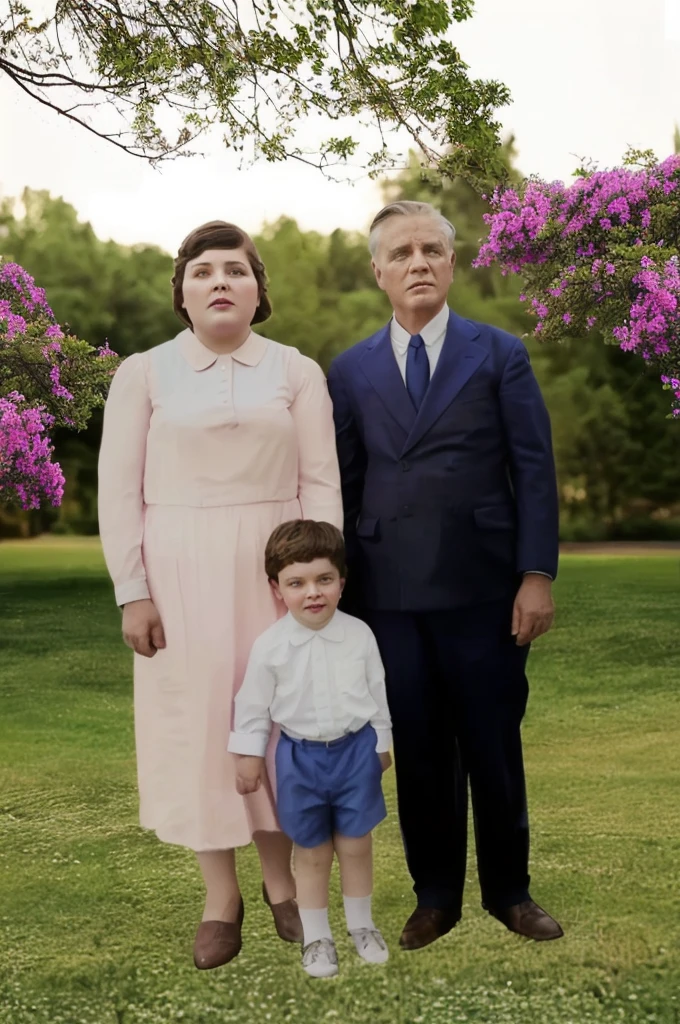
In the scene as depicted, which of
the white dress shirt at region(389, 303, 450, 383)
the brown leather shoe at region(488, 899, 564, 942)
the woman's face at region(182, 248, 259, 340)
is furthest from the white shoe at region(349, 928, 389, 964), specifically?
the woman's face at region(182, 248, 259, 340)

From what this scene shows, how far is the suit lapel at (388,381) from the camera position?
315 centimetres

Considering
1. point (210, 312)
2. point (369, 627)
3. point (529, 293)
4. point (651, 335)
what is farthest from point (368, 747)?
point (529, 293)

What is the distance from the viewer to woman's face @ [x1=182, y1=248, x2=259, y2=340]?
3.08 meters

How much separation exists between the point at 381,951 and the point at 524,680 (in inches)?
32.9

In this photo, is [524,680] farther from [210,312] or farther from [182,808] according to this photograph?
[210,312]

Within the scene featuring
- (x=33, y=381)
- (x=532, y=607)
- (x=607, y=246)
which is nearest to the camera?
(x=532, y=607)

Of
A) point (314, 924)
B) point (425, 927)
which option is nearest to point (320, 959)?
point (314, 924)

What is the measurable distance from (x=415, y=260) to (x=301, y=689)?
3.88ft

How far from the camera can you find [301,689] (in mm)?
2996

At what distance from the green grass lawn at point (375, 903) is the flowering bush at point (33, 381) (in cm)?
181

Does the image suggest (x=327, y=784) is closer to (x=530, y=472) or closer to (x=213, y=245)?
(x=530, y=472)

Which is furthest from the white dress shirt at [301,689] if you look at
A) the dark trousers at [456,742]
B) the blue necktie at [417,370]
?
the blue necktie at [417,370]

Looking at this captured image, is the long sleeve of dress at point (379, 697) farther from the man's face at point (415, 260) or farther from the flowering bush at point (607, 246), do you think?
the flowering bush at point (607, 246)

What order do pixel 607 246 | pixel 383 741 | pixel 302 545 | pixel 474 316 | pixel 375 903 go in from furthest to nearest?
pixel 474 316 → pixel 607 246 → pixel 375 903 → pixel 383 741 → pixel 302 545
